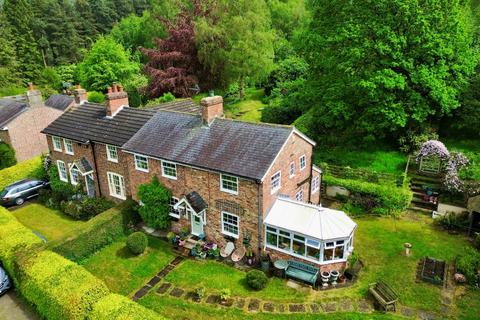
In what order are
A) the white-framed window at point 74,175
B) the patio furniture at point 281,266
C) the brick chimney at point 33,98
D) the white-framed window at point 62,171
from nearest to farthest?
1. the patio furniture at point 281,266
2. the white-framed window at point 74,175
3. the white-framed window at point 62,171
4. the brick chimney at point 33,98

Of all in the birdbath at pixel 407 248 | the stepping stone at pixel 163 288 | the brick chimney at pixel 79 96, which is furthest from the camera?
the brick chimney at pixel 79 96

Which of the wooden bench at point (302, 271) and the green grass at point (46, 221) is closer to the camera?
the wooden bench at point (302, 271)

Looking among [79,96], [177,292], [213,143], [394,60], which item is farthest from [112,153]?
[394,60]

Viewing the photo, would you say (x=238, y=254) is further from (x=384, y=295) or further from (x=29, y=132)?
(x=29, y=132)

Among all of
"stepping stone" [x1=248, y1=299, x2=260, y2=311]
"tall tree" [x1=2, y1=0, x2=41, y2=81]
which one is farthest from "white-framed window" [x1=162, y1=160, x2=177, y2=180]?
"tall tree" [x1=2, y1=0, x2=41, y2=81]

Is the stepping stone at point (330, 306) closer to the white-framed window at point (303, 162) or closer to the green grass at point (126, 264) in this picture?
the white-framed window at point (303, 162)

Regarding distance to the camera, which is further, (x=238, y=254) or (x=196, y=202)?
(x=196, y=202)

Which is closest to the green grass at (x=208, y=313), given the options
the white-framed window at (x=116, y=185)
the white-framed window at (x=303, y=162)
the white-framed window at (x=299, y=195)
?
the white-framed window at (x=299, y=195)
